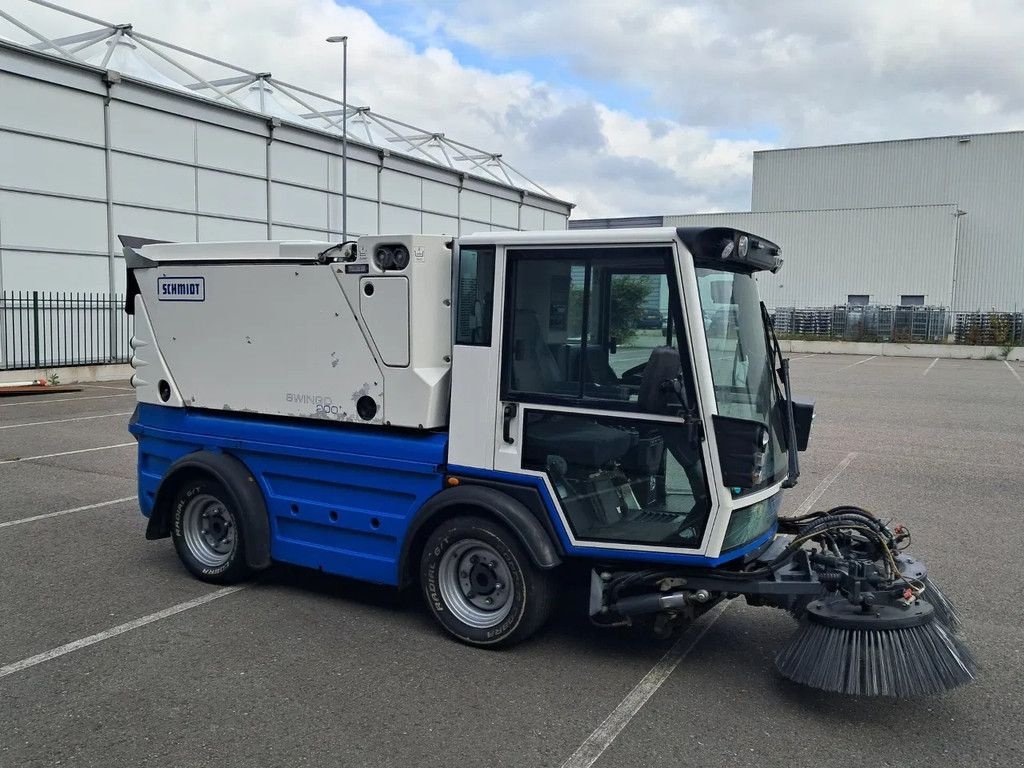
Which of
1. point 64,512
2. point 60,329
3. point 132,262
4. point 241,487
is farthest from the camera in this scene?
point 60,329

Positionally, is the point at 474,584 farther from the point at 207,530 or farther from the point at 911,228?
the point at 911,228

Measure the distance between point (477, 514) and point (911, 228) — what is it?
4775 cm

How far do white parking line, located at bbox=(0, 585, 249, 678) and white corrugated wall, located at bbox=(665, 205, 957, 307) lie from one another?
1676 inches

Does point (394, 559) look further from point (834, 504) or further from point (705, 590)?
point (834, 504)

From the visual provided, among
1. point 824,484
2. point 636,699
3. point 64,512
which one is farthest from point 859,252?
point 636,699

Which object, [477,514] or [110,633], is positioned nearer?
[477,514]

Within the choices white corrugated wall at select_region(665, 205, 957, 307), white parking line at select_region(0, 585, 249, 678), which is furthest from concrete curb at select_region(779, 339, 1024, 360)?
white parking line at select_region(0, 585, 249, 678)

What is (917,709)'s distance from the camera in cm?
416

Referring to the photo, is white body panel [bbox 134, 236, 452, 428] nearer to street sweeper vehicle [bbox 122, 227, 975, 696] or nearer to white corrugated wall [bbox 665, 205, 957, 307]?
street sweeper vehicle [bbox 122, 227, 975, 696]

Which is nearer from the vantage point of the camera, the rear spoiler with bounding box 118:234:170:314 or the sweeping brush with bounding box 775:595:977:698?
the sweeping brush with bounding box 775:595:977:698

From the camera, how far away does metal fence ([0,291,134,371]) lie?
1980 centimetres

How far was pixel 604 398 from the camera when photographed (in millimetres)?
4473

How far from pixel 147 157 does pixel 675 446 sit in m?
21.6

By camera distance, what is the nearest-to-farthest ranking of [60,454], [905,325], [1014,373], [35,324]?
[60,454] → [35,324] → [1014,373] → [905,325]
